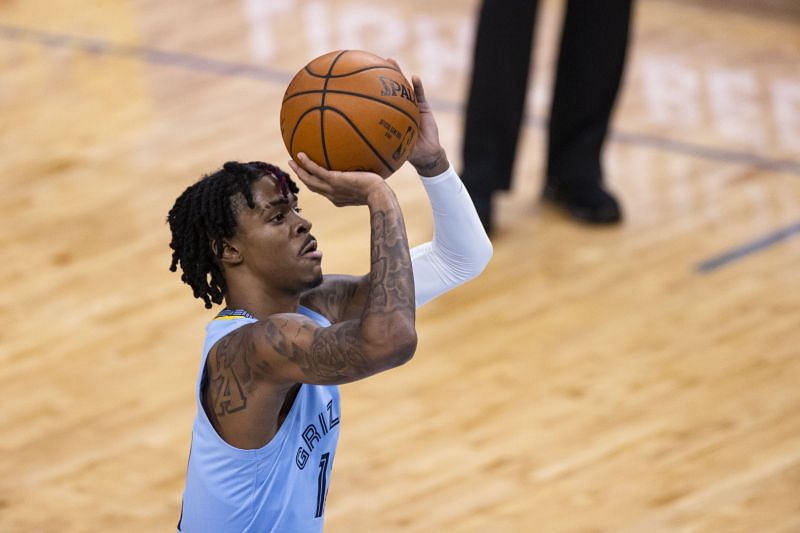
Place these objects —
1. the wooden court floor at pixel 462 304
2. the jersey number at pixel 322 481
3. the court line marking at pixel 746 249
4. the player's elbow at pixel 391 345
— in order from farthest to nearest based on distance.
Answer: the court line marking at pixel 746 249 → the wooden court floor at pixel 462 304 → the jersey number at pixel 322 481 → the player's elbow at pixel 391 345

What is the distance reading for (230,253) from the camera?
8.66 ft

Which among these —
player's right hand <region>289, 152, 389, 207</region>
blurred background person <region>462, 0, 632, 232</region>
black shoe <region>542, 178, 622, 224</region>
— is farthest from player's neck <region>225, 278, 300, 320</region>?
black shoe <region>542, 178, 622, 224</region>

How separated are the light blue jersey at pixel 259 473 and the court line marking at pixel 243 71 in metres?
3.84

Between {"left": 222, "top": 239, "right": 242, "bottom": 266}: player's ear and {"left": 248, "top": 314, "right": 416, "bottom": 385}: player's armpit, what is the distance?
0.20 metres

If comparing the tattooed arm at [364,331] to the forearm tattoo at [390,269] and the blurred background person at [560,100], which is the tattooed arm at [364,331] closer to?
the forearm tattoo at [390,269]

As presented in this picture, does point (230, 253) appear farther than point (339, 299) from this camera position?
No

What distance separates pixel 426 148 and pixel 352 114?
0.20m

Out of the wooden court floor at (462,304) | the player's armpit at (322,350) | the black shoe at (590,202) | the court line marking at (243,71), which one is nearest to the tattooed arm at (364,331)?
the player's armpit at (322,350)

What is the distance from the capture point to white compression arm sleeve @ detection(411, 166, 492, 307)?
111 inches

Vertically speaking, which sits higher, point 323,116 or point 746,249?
point 323,116

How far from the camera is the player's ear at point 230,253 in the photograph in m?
2.63

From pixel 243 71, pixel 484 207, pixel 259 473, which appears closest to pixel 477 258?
pixel 259 473

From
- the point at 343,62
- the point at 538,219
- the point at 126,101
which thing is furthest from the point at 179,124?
the point at 343,62

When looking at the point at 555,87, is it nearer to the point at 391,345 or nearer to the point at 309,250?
the point at 309,250
